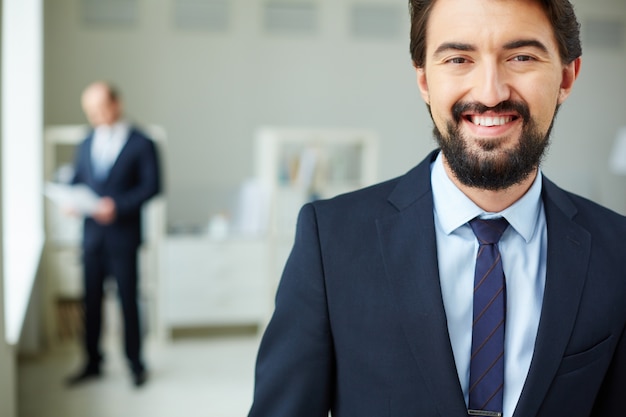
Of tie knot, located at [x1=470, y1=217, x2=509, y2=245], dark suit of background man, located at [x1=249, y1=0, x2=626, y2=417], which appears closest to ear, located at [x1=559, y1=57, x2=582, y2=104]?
dark suit of background man, located at [x1=249, y1=0, x2=626, y2=417]

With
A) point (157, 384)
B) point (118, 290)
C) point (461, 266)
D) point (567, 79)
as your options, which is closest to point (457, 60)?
point (567, 79)

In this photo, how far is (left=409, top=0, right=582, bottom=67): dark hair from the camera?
3.76 ft

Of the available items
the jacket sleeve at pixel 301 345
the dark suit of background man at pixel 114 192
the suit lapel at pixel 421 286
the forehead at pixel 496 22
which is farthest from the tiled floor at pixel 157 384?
the forehead at pixel 496 22

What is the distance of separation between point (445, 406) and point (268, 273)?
4870 millimetres

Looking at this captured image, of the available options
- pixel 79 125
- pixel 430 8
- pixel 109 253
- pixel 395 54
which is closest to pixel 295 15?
pixel 395 54

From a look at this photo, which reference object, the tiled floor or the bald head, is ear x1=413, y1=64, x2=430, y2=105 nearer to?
the tiled floor

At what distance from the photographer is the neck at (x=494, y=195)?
1.25 m

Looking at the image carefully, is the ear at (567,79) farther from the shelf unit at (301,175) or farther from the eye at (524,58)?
the shelf unit at (301,175)

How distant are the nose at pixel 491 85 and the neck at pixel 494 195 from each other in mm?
162

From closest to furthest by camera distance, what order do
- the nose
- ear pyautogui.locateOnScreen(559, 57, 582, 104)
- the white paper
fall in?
the nose < ear pyautogui.locateOnScreen(559, 57, 582, 104) < the white paper

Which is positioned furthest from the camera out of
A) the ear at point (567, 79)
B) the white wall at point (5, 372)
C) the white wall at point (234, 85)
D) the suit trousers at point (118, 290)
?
the white wall at point (234, 85)

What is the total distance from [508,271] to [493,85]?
1.06ft

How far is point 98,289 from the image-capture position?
456cm

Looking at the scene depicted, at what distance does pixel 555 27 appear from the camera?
3.79 ft
